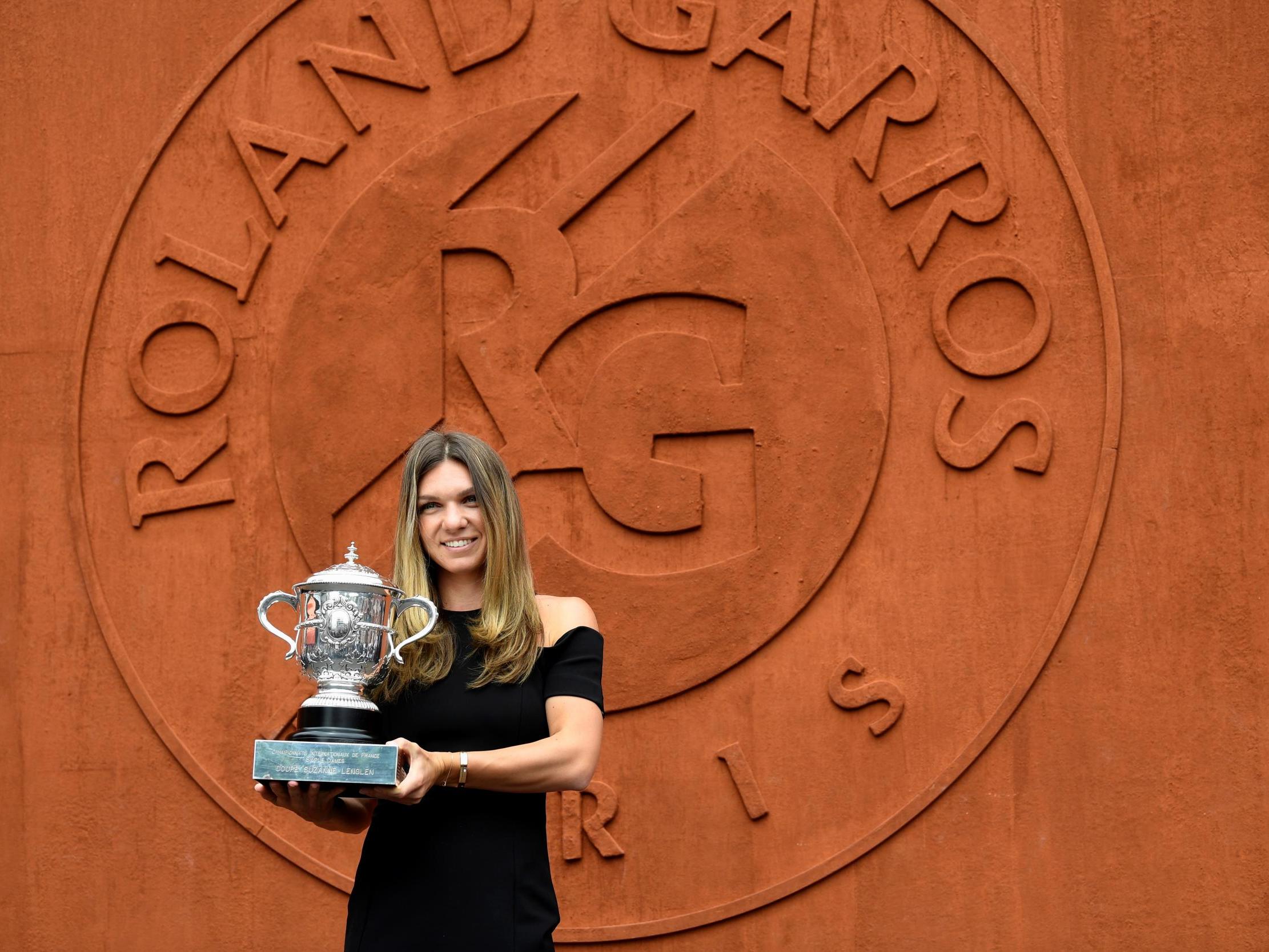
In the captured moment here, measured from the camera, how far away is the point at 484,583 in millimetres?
2369

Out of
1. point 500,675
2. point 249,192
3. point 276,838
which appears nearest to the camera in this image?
point 500,675

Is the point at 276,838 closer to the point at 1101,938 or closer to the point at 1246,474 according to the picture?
the point at 1101,938

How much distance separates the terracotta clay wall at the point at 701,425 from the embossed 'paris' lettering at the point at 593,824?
2cm

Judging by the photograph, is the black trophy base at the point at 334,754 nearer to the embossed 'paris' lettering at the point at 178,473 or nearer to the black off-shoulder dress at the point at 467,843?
the black off-shoulder dress at the point at 467,843

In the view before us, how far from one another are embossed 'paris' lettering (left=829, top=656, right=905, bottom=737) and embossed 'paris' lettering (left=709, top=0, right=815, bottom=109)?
1.61m

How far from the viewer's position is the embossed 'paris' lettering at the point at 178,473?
4430mm

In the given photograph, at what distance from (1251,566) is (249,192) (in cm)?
307

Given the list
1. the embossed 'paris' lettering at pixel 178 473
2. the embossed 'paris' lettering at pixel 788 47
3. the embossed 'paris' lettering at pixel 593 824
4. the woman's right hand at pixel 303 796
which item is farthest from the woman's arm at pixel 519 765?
the embossed 'paris' lettering at pixel 788 47

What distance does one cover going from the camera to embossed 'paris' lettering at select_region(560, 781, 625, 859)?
13.6ft

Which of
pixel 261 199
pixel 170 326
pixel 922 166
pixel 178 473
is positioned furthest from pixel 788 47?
pixel 178 473

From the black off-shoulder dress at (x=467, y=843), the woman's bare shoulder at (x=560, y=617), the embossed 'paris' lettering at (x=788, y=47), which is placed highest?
the embossed 'paris' lettering at (x=788, y=47)

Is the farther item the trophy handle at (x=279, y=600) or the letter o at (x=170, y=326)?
the letter o at (x=170, y=326)

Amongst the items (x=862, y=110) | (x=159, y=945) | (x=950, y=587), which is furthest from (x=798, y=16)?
(x=159, y=945)

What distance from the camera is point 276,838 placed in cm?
427
